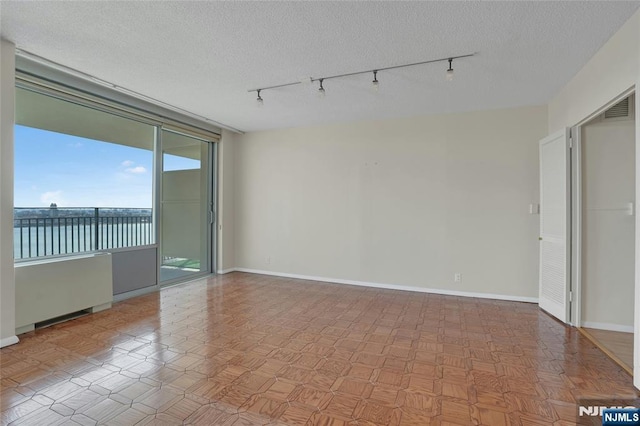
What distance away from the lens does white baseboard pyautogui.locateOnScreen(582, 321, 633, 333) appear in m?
3.03

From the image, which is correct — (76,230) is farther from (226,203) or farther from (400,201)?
(400,201)

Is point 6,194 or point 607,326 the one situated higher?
point 6,194

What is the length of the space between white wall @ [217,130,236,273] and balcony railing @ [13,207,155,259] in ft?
4.38

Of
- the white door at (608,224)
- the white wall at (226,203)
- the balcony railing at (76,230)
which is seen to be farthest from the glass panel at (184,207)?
the white door at (608,224)

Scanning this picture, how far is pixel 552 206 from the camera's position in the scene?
349 cm

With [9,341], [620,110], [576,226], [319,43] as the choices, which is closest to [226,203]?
[9,341]

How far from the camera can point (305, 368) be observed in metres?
2.36

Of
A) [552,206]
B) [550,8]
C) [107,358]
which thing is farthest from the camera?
[552,206]

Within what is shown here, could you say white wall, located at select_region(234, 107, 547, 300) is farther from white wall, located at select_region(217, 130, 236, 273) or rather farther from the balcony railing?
the balcony railing

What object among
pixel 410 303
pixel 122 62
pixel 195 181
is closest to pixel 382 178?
pixel 410 303

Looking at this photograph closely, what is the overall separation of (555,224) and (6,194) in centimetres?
550

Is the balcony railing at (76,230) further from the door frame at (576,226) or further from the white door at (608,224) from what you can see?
the white door at (608,224)

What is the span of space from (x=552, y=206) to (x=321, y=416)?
11.2ft

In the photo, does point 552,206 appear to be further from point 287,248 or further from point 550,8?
point 287,248
